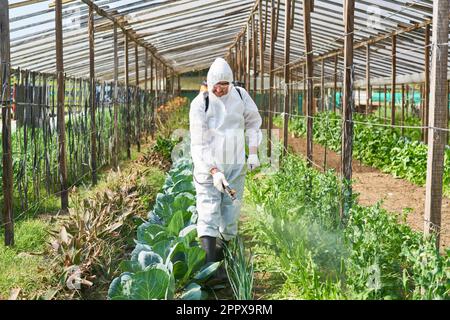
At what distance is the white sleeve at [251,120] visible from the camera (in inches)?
198

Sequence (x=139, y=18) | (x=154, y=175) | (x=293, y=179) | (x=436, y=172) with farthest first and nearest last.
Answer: (x=139, y=18)
(x=154, y=175)
(x=293, y=179)
(x=436, y=172)

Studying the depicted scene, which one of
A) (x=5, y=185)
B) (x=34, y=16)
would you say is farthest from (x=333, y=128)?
(x=5, y=185)

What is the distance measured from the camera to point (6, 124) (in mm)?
5660

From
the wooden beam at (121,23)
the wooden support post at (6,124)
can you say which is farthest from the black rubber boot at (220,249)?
the wooden beam at (121,23)

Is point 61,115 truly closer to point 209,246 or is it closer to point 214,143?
point 214,143

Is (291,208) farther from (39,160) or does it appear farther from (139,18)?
(139,18)

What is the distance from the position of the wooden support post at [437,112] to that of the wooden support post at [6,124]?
3492 mm

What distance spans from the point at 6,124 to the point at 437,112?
11.6ft

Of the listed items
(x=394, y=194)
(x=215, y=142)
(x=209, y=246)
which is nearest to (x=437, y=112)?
(x=215, y=142)

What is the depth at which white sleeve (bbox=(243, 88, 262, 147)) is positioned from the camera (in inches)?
198

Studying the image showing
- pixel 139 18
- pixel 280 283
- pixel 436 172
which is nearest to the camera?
pixel 436 172

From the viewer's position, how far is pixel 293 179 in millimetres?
6230

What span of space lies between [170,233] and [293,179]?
148cm

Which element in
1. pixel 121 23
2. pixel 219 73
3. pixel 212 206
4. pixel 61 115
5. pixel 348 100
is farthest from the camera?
pixel 121 23
